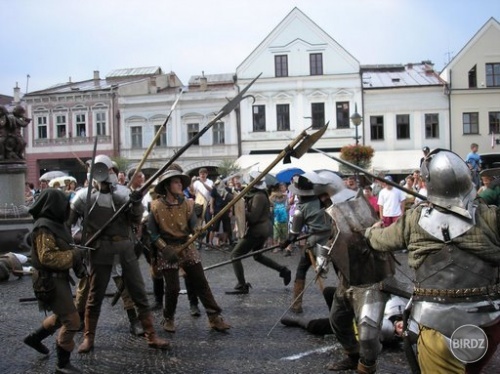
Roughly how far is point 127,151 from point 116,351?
32086mm

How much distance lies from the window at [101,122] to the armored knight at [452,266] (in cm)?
3599

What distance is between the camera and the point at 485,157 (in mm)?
24281

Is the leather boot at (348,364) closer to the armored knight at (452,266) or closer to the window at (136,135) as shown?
the armored knight at (452,266)

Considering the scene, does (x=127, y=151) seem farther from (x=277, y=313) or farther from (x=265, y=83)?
(x=277, y=313)

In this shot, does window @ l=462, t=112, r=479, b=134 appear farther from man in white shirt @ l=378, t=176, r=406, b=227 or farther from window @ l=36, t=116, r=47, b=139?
window @ l=36, t=116, r=47, b=139

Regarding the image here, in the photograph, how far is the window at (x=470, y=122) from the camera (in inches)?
1329

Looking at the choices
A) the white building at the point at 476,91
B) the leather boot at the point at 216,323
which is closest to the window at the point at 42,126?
the white building at the point at 476,91

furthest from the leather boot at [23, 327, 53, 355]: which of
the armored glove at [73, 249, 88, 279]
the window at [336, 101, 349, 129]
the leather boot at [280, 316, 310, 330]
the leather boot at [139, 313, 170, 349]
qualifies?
the window at [336, 101, 349, 129]

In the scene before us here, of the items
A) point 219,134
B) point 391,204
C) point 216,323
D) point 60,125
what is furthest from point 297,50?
point 216,323

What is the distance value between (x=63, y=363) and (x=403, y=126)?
31460 millimetres

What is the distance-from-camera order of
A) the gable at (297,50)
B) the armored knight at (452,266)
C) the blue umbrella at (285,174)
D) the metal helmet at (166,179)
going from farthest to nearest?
the gable at (297,50), the blue umbrella at (285,174), the metal helmet at (166,179), the armored knight at (452,266)

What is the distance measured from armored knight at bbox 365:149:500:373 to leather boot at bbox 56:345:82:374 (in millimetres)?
2908

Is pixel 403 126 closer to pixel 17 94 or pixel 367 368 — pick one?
pixel 17 94

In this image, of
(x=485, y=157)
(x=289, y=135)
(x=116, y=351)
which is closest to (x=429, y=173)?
(x=116, y=351)
